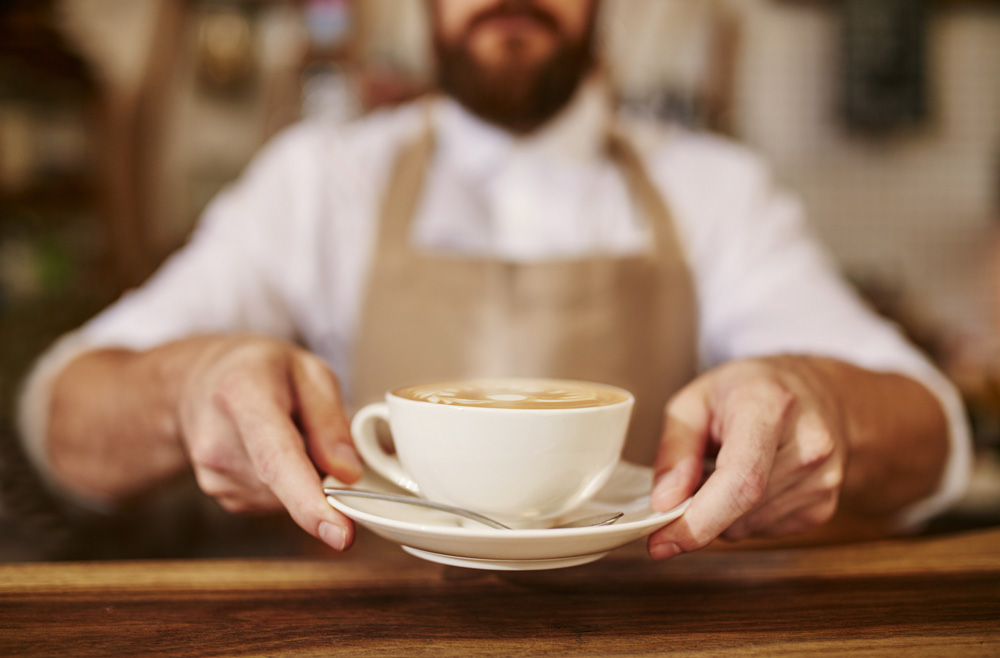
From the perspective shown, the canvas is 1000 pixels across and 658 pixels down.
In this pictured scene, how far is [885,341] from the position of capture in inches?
44.3

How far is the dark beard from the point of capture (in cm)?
126

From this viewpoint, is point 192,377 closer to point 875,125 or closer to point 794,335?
point 794,335

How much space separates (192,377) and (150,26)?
7.65 ft

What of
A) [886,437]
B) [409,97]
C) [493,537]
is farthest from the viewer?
[409,97]

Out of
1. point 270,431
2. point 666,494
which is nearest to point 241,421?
point 270,431

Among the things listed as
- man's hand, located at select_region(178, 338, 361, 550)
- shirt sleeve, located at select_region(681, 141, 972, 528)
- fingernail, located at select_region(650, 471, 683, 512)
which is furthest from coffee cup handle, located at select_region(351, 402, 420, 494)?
shirt sleeve, located at select_region(681, 141, 972, 528)

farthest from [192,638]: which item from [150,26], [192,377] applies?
[150,26]

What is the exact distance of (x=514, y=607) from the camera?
1.61 feet

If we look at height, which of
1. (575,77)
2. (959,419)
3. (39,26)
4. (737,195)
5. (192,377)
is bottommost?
(959,419)

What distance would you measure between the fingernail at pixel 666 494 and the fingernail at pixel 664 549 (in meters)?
0.04

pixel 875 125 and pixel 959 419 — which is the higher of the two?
pixel 875 125

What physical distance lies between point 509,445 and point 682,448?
0.53 ft

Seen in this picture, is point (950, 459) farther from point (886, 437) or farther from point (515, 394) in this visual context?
point (515, 394)

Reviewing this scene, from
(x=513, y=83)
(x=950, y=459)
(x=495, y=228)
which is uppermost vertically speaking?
(x=513, y=83)
